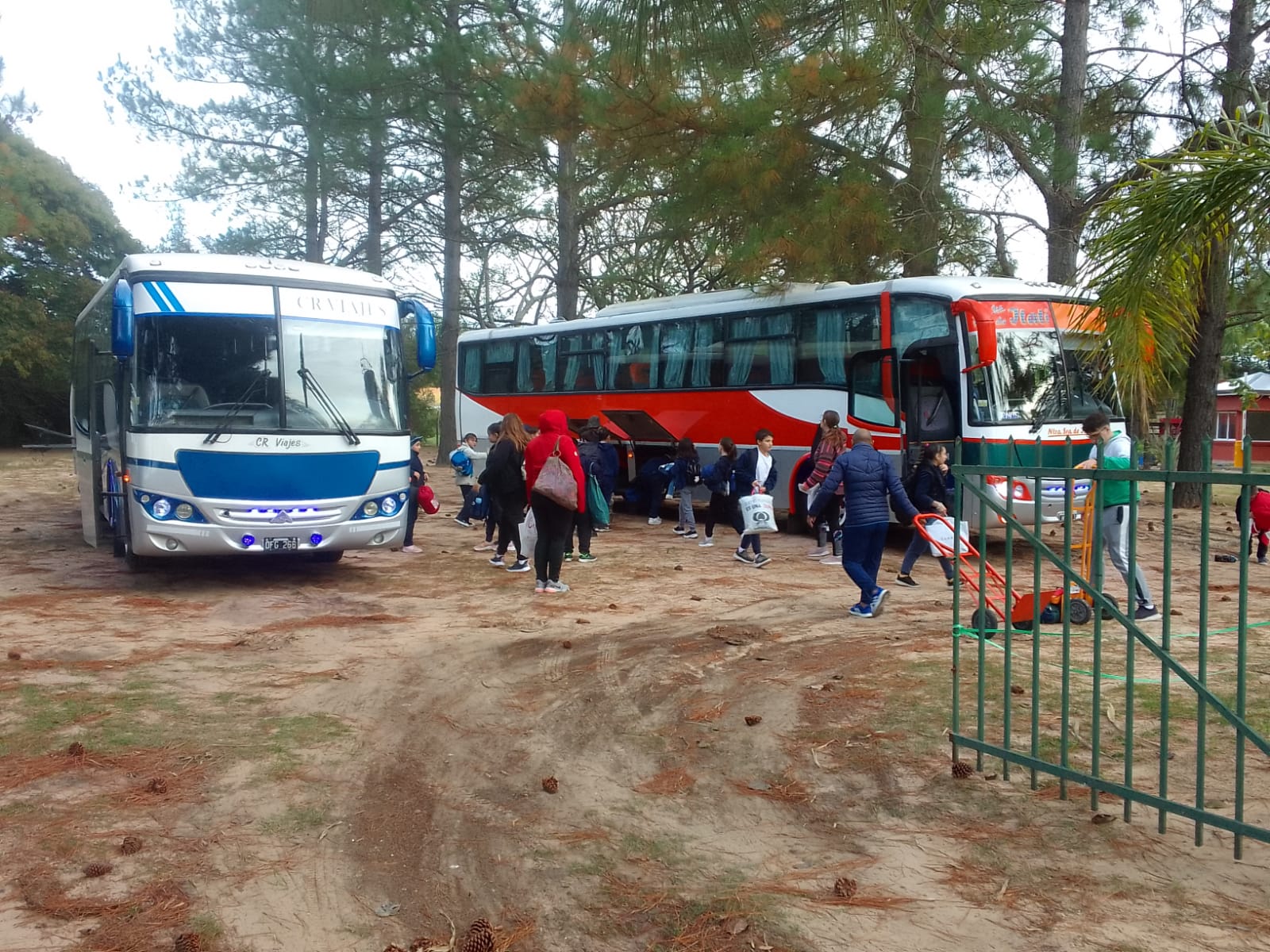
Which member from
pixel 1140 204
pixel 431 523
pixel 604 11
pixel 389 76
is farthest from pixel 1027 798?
pixel 389 76

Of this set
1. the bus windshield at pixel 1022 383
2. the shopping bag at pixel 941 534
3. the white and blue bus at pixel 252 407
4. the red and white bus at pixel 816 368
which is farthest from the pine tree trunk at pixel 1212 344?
the white and blue bus at pixel 252 407

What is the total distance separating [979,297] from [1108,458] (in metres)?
5.37

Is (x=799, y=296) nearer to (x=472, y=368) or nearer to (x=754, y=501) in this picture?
(x=754, y=501)

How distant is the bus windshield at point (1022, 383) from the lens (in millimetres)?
13453

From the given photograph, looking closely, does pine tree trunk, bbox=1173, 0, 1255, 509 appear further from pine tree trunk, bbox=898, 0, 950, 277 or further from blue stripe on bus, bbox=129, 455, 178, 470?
blue stripe on bus, bbox=129, 455, 178, 470

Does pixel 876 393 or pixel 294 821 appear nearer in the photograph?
pixel 294 821

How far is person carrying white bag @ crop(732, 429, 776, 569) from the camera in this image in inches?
498

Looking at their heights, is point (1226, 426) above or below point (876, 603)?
above

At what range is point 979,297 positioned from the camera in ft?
44.5

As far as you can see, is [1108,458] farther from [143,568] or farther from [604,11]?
[143,568]

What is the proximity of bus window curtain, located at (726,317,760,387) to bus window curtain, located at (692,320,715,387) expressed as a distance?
0.45 metres

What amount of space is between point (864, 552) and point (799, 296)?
7.37 m

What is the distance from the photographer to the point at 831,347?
1539cm

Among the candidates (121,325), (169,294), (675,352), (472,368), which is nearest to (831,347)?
(675,352)
